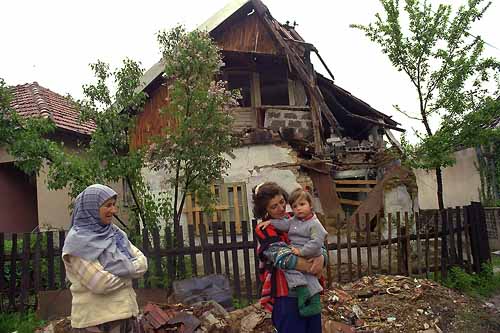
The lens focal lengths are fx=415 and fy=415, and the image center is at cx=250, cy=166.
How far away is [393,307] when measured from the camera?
16.4 ft

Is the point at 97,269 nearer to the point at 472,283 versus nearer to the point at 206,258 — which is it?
the point at 206,258

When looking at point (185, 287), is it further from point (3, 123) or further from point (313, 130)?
point (313, 130)

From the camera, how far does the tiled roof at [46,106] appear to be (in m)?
11.4

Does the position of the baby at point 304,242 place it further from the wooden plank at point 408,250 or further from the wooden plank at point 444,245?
the wooden plank at point 444,245

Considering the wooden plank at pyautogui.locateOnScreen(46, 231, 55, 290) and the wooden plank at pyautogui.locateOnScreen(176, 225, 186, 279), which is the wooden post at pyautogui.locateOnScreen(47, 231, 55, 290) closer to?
the wooden plank at pyautogui.locateOnScreen(46, 231, 55, 290)

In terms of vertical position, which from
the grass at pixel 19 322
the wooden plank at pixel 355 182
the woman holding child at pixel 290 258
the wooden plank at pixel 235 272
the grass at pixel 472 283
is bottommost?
the grass at pixel 472 283

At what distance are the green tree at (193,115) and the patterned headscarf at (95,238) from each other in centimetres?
344

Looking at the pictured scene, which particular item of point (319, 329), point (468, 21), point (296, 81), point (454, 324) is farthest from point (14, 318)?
point (468, 21)

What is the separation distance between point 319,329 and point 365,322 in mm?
2031

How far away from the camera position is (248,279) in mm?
6020

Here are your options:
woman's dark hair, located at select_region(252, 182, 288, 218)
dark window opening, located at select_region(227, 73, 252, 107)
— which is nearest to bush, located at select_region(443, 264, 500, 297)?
woman's dark hair, located at select_region(252, 182, 288, 218)

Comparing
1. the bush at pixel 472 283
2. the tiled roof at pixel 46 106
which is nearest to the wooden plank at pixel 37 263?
the tiled roof at pixel 46 106

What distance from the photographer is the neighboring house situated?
35.8 ft

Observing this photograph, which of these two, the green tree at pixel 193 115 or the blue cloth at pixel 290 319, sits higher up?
the green tree at pixel 193 115
